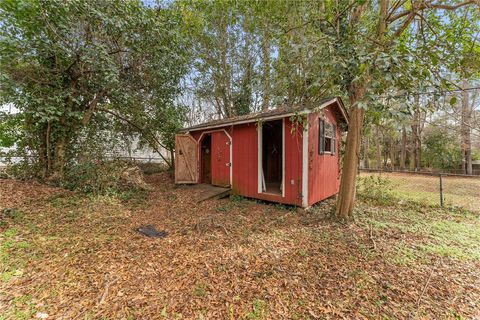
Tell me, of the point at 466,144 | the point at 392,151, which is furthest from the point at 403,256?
the point at 392,151

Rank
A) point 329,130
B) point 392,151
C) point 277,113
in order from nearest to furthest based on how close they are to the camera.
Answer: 1. point 277,113
2. point 329,130
3. point 392,151

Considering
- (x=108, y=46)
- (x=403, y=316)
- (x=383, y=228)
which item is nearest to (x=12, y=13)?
(x=108, y=46)

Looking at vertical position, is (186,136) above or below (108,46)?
below

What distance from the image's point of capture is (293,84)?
4.86 metres

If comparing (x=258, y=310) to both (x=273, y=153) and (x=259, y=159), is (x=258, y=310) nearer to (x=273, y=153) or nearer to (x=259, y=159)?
(x=259, y=159)

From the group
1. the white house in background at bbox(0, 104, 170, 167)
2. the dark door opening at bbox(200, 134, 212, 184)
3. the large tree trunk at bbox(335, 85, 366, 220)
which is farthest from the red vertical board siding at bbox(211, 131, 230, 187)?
the white house in background at bbox(0, 104, 170, 167)

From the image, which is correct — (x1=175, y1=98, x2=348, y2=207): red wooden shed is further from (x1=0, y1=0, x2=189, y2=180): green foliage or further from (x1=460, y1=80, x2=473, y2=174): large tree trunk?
(x1=460, y1=80, x2=473, y2=174): large tree trunk

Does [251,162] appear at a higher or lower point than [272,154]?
lower

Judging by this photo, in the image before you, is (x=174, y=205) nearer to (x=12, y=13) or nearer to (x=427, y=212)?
(x=12, y=13)

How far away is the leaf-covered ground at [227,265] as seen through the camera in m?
2.13

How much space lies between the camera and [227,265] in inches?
113

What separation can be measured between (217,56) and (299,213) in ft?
30.8

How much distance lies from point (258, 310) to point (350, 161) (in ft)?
12.2

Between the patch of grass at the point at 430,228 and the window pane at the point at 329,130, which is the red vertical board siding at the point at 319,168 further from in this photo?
the patch of grass at the point at 430,228
